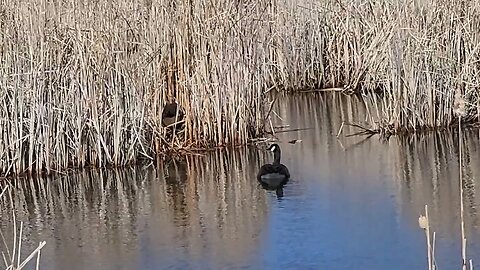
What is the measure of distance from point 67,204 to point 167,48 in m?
1.91

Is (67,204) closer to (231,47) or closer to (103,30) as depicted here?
(103,30)

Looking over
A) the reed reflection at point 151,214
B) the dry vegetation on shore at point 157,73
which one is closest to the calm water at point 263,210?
the reed reflection at point 151,214

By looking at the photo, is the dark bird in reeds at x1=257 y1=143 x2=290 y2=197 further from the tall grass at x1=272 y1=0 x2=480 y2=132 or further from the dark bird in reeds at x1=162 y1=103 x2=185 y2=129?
the tall grass at x1=272 y1=0 x2=480 y2=132

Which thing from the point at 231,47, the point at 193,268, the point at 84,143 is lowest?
the point at 193,268

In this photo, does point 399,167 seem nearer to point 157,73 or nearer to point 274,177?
point 274,177

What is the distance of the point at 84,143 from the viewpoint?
23.1 ft

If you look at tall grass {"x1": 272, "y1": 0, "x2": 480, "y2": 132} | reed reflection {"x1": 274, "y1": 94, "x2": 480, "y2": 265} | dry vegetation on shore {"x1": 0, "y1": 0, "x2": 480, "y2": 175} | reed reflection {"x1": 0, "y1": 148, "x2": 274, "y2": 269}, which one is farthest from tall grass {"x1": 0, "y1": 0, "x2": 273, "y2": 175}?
tall grass {"x1": 272, "y1": 0, "x2": 480, "y2": 132}

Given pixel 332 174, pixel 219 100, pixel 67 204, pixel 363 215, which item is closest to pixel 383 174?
pixel 332 174

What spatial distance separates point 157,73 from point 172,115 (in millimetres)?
395

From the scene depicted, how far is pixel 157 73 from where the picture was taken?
7418 mm

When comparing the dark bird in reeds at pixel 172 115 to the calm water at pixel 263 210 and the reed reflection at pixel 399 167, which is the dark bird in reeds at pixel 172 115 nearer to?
the calm water at pixel 263 210

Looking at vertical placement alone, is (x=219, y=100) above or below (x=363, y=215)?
above

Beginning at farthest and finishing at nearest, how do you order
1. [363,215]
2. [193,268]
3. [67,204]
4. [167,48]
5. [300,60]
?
[300,60] < [167,48] < [67,204] < [363,215] < [193,268]

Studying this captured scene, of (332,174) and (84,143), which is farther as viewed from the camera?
(84,143)
